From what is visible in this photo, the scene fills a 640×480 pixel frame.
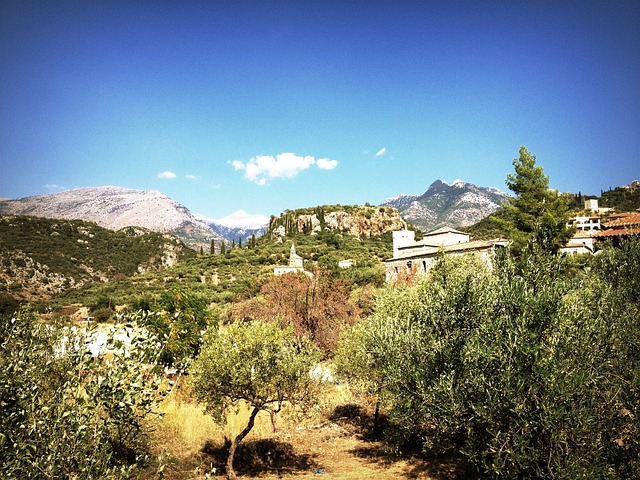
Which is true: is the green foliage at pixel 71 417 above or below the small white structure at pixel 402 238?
below

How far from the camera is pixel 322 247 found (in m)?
112

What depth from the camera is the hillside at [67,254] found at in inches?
2960

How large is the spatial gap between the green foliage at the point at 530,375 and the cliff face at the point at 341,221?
12310 cm

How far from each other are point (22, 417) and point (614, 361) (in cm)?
1203

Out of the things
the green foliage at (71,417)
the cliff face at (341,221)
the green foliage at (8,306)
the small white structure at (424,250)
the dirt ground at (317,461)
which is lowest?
the dirt ground at (317,461)

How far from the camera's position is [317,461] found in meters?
16.0

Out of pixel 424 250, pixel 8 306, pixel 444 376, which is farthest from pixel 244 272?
pixel 444 376

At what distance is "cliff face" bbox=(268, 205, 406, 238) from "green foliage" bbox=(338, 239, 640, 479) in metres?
123

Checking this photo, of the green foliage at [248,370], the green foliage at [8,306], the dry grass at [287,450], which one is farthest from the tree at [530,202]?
the green foliage at [8,306]

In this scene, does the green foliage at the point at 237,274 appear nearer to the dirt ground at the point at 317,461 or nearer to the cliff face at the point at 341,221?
the cliff face at the point at 341,221

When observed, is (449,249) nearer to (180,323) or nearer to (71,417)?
(180,323)

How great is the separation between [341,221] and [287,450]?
129m

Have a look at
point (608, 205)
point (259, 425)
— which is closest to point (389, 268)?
point (259, 425)

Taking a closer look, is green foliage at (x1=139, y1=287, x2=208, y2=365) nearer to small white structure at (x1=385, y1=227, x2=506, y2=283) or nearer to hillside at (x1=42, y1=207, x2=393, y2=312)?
hillside at (x1=42, y1=207, x2=393, y2=312)
